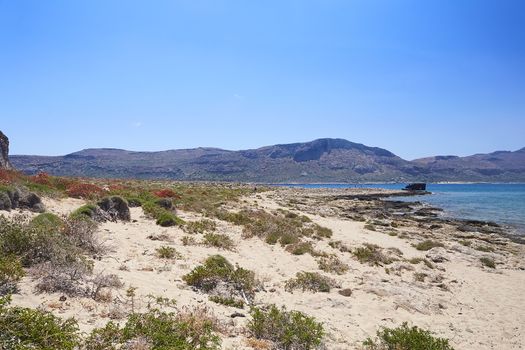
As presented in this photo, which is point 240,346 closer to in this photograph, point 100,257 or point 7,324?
point 7,324

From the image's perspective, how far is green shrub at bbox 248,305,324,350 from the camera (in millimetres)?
7070

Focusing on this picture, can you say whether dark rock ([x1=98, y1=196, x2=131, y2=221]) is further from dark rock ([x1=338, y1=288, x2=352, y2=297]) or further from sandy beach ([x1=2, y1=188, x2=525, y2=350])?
dark rock ([x1=338, y1=288, x2=352, y2=297])

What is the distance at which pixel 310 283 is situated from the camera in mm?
12055

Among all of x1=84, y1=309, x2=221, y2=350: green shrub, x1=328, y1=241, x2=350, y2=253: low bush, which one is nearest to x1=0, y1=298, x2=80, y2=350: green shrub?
x1=84, y1=309, x2=221, y2=350: green shrub

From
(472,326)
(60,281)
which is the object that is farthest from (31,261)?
(472,326)

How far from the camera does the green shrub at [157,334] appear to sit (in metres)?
5.69

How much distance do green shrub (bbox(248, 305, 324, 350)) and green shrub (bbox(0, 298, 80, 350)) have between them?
3.61 m

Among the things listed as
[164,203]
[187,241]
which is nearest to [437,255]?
[187,241]

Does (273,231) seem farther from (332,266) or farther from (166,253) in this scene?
(166,253)

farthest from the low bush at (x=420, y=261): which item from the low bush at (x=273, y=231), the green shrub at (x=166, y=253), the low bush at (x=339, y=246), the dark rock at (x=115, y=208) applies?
the dark rock at (x=115, y=208)

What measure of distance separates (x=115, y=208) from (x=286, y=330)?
14.5 m

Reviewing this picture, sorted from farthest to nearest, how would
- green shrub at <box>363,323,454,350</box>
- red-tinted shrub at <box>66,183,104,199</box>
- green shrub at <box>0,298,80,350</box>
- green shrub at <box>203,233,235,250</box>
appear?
red-tinted shrub at <box>66,183,104,199</box> < green shrub at <box>203,233,235,250</box> < green shrub at <box>363,323,454,350</box> < green shrub at <box>0,298,80,350</box>

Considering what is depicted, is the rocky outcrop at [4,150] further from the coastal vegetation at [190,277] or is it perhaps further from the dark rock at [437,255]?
the dark rock at [437,255]

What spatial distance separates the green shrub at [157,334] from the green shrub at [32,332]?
40 centimetres
